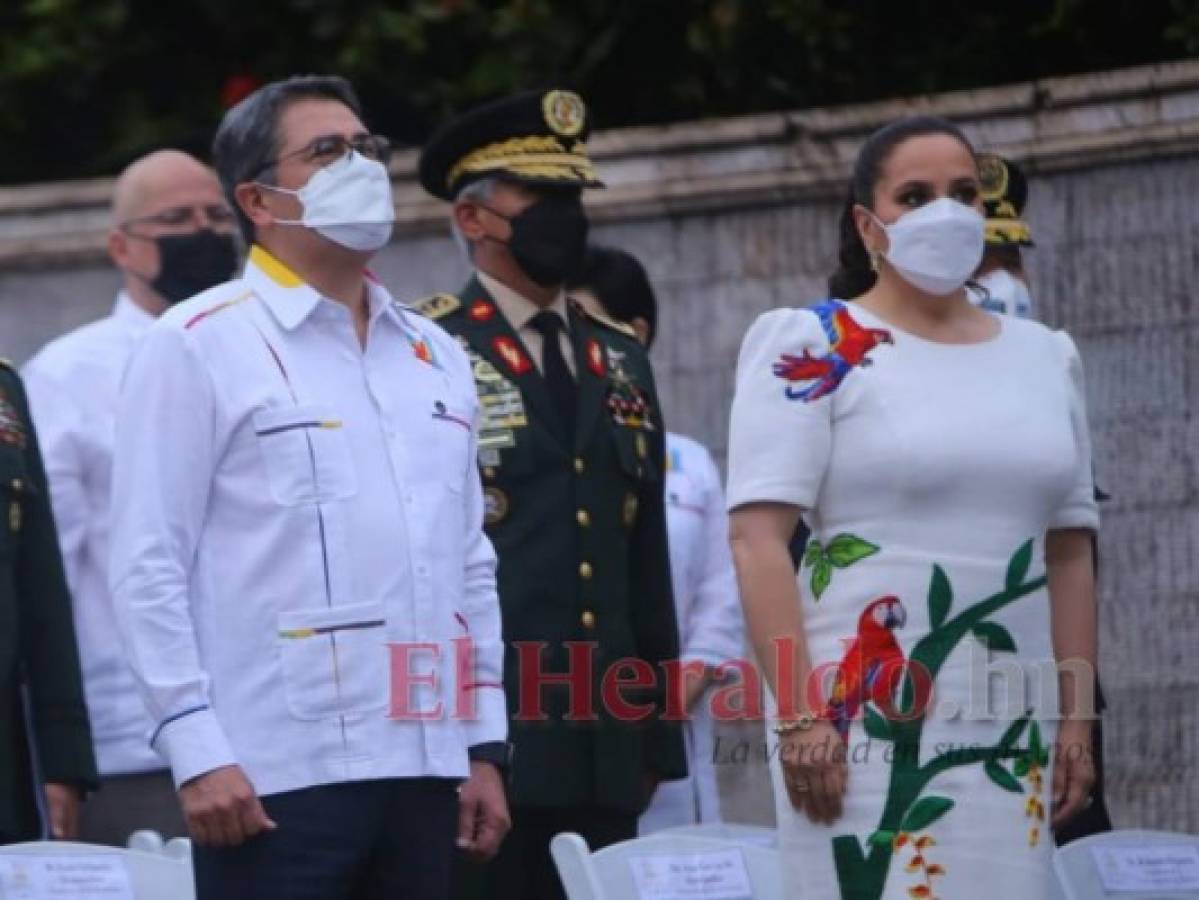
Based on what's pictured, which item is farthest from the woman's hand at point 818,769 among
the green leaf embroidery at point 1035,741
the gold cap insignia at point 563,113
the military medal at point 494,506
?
the gold cap insignia at point 563,113

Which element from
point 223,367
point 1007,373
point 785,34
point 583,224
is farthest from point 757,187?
point 223,367

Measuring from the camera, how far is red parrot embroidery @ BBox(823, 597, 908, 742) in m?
5.78

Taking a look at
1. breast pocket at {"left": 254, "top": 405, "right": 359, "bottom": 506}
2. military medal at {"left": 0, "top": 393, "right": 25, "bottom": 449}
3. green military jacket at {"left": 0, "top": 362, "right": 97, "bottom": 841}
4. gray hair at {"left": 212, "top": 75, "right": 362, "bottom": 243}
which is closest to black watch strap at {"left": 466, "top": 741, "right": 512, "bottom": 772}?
breast pocket at {"left": 254, "top": 405, "right": 359, "bottom": 506}

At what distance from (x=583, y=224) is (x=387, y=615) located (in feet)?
6.53

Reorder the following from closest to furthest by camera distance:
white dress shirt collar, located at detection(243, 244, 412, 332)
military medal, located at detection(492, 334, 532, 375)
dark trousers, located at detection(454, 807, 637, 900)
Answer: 1. white dress shirt collar, located at detection(243, 244, 412, 332)
2. dark trousers, located at detection(454, 807, 637, 900)
3. military medal, located at detection(492, 334, 532, 375)

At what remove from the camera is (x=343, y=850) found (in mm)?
5422

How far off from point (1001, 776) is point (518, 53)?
4610 mm

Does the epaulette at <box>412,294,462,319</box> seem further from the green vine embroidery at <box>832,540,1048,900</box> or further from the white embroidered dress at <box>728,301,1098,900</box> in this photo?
the green vine embroidery at <box>832,540,1048,900</box>

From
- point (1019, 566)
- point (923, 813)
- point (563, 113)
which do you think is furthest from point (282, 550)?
point (563, 113)

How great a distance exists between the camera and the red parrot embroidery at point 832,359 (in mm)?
5898

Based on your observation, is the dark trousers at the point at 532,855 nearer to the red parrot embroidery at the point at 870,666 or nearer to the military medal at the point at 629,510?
the military medal at the point at 629,510

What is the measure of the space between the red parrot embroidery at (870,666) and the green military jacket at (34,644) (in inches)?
64.6

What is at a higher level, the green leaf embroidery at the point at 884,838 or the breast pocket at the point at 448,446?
the breast pocket at the point at 448,446

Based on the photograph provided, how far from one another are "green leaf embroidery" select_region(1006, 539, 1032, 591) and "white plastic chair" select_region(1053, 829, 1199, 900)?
822mm
